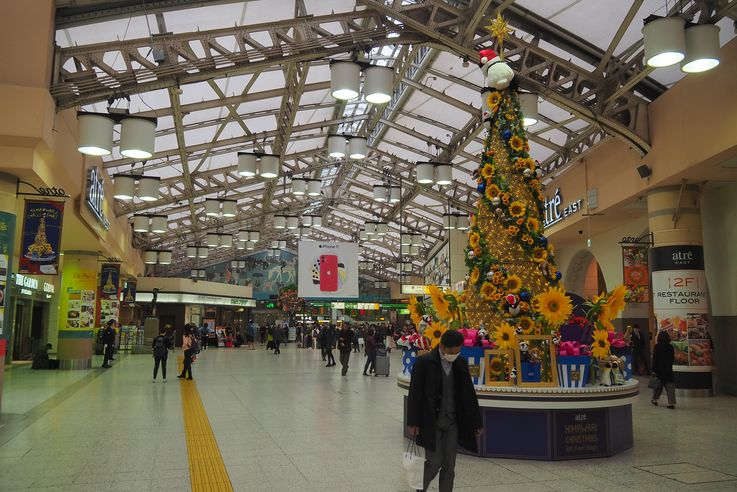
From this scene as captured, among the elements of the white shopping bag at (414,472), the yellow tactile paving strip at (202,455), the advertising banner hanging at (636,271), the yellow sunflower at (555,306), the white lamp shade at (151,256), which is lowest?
the yellow tactile paving strip at (202,455)

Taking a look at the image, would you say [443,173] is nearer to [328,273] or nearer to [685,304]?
[328,273]

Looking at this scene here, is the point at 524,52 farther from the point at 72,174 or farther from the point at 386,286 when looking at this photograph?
the point at 386,286

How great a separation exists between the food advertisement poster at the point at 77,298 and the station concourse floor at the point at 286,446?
5.12 m

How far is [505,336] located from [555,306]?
582mm

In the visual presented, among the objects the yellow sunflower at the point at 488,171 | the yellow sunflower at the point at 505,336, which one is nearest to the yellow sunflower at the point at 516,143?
the yellow sunflower at the point at 488,171

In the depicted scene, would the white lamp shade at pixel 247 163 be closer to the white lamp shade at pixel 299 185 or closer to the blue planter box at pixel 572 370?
the white lamp shade at pixel 299 185

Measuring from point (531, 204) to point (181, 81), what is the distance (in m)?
5.74

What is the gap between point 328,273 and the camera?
1600 cm

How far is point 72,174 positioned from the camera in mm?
10102

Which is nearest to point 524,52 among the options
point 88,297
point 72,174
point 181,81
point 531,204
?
point 531,204

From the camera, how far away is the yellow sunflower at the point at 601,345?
574 cm

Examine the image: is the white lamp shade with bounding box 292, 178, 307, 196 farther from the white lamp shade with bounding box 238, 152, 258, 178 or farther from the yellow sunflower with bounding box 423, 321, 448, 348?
the yellow sunflower with bounding box 423, 321, 448, 348

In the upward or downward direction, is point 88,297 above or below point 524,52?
below

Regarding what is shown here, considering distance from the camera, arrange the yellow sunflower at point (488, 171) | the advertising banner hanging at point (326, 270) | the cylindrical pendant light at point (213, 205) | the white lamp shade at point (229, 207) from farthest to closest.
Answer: the cylindrical pendant light at point (213, 205) < the white lamp shade at point (229, 207) < the advertising banner hanging at point (326, 270) < the yellow sunflower at point (488, 171)
